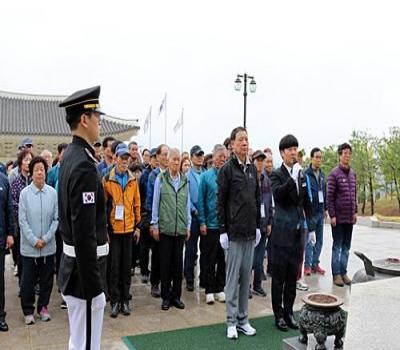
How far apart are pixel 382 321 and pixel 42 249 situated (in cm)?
334

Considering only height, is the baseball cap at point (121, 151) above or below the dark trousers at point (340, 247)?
above

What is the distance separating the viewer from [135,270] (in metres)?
6.59

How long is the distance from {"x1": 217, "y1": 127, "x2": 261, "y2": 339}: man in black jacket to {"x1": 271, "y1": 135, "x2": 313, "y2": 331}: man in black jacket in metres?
0.27

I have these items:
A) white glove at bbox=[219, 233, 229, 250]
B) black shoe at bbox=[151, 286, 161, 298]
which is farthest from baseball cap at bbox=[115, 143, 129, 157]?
black shoe at bbox=[151, 286, 161, 298]

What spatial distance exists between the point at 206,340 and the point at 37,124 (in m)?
21.3

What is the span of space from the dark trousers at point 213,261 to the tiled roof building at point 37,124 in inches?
686

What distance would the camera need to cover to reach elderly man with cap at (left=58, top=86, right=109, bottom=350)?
223cm

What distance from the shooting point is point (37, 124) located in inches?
886

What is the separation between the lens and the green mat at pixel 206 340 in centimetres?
360

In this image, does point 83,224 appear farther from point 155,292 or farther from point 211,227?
point 155,292

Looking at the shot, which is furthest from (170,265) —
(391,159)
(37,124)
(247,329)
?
(391,159)

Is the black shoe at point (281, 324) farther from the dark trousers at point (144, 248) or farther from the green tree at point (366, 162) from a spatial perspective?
the green tree at point (366, 162)

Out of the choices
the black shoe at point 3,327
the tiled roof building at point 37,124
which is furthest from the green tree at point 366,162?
the black shoe at point 3,327

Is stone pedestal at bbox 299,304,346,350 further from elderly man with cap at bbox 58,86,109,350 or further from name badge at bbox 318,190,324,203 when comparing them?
name badge at bbox 318,190,324,203
